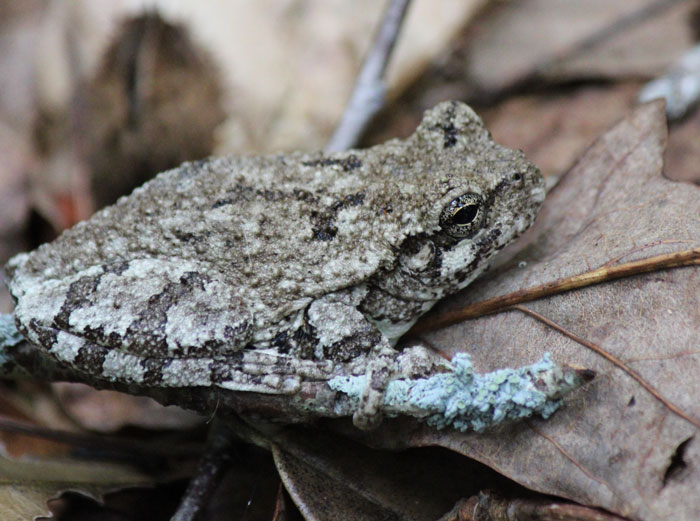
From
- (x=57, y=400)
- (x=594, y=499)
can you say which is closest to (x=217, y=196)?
(x=57, y=400)

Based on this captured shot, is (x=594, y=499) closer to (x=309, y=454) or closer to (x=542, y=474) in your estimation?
(x=542, y=474)

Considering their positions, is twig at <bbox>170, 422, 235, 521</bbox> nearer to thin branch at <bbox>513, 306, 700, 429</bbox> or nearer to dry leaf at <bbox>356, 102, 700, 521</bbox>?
dry leaf at <bbox>356, 102, 700, 521</bbox>

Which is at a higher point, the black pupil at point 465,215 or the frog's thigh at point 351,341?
the black pupil at point 465,215

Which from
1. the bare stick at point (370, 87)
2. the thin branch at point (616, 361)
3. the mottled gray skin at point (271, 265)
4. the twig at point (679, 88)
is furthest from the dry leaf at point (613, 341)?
the bare stick at point (370, 87)

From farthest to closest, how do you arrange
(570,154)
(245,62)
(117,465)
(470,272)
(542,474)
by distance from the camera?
(245,62), (570,154), (117,465), (470,272), (542,474)

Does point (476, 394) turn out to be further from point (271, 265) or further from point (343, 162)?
point (343, 162)

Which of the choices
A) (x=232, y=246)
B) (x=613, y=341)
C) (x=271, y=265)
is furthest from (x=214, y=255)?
(x=613, y=341)

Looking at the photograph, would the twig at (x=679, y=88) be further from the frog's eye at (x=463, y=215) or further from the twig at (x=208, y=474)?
the twig at (x=208, y=474)
